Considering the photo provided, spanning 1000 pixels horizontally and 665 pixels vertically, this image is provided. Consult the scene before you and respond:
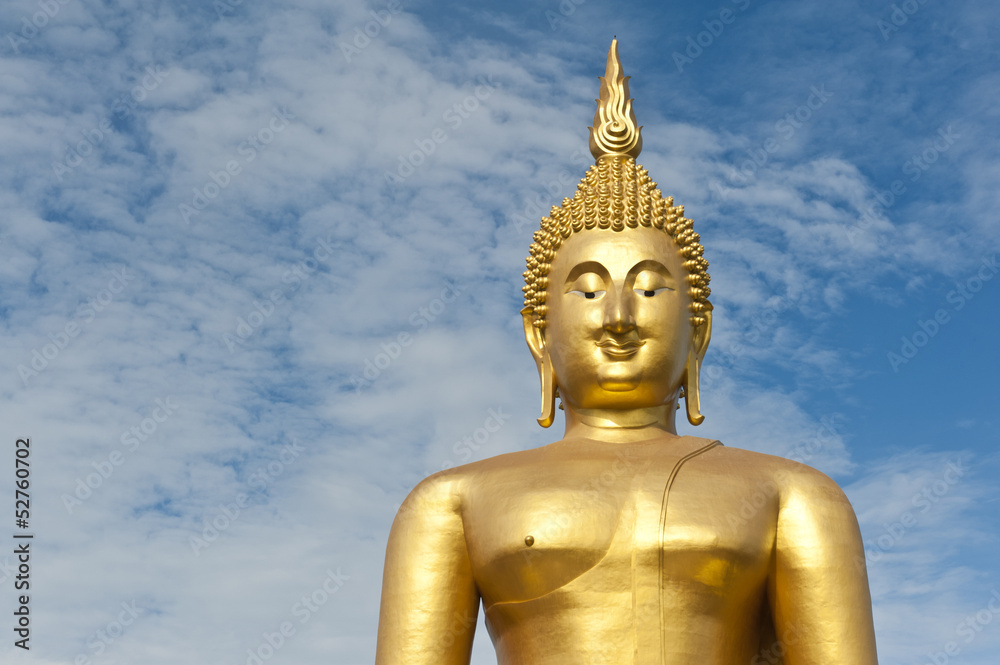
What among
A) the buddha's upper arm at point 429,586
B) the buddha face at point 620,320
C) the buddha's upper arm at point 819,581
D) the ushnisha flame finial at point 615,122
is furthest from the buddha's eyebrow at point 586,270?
the buddha's upper arm at point 819,581

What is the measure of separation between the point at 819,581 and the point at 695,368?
2.05 meters

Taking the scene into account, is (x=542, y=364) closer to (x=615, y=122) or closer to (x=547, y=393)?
(x=547, y=393)

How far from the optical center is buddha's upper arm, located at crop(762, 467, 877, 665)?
8469mm

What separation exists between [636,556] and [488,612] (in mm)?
1262

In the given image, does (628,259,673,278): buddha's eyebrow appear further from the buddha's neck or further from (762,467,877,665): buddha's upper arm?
(762,467,877,665): buddha's upper arm

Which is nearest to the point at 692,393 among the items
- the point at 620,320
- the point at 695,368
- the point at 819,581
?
the point at 695,368

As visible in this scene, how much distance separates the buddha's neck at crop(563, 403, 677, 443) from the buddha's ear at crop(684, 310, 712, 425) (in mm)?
258

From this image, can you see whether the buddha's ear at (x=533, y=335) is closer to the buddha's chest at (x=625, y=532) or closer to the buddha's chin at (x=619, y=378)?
the buddha's chin at (x=619, y=378)

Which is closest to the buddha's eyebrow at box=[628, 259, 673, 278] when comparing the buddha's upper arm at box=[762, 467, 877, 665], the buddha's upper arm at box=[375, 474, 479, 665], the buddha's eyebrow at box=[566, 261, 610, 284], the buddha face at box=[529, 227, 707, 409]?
the buddha face at box=[529, 227, 707, 409]

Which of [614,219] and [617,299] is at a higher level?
[614,219]

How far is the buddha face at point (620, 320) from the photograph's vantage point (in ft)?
31.0

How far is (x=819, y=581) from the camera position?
8.59m

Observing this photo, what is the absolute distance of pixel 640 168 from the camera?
34.0 feet

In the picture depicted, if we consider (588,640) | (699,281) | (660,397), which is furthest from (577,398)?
(588,640)
